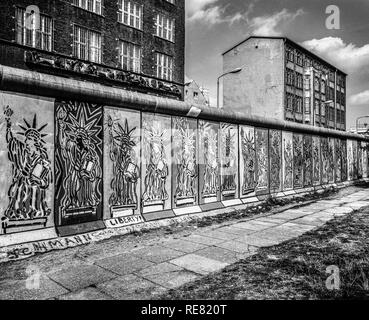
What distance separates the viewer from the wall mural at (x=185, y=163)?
7664 millimetres

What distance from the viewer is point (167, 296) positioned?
337 centimetres

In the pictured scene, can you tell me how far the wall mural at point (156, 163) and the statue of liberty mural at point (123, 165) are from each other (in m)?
0.29

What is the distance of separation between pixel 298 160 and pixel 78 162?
10.2 metres

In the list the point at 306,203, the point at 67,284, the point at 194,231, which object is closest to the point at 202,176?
the point at 194,231

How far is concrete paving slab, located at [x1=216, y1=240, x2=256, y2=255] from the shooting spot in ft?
16.8

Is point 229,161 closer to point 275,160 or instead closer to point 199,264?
point 275,160

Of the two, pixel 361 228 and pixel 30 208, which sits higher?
pixel 30 208

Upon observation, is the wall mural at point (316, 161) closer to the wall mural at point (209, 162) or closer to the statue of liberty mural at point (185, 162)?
the wall mural at point (209, 162)

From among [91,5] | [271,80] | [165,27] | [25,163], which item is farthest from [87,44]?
[271,80]

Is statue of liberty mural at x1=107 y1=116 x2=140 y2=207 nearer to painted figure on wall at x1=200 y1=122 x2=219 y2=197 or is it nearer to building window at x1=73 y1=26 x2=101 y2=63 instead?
painted figure on wall at x1=200 y1=122 x2=219 y2=197

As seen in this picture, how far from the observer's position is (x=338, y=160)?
17281 mm
